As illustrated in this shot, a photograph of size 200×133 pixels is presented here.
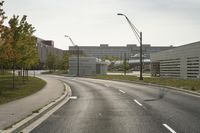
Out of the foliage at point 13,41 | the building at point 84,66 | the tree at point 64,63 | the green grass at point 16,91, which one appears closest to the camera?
the green grass at point 16,91

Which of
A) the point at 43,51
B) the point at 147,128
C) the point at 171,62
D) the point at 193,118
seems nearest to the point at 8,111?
the point at 147,128

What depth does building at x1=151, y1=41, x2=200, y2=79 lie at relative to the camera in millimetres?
53156

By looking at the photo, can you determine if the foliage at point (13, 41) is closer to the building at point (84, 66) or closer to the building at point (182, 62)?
the building at point (182, 62)

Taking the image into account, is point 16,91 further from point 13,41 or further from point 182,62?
point 182,62

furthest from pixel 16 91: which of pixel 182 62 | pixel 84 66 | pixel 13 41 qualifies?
pixel 84 66

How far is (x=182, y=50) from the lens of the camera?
59.2m

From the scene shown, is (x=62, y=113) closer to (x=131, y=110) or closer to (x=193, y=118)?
(x=131, y=110)

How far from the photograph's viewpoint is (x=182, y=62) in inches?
2339

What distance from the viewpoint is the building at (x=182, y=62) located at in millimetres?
53156

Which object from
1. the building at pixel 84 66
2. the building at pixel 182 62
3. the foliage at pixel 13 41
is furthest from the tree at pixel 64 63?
the foliage at pixel 13 41

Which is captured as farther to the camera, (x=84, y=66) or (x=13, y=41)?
(x=84, y=66)

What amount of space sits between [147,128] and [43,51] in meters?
162

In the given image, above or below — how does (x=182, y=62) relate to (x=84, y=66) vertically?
above

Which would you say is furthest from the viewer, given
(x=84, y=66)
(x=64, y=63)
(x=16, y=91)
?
(x=64, y=63)
